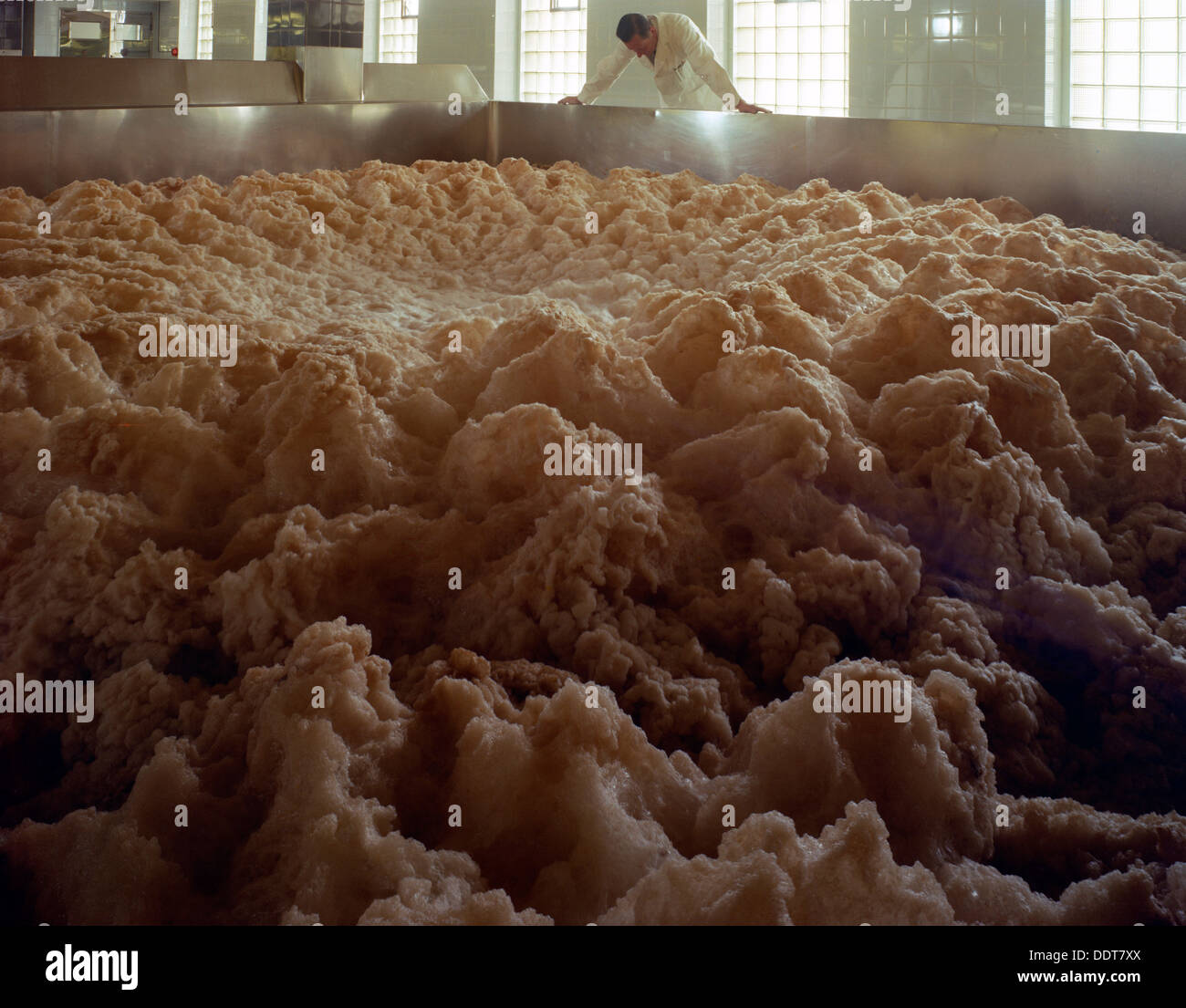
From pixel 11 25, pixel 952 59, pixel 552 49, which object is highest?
pixel 552 49

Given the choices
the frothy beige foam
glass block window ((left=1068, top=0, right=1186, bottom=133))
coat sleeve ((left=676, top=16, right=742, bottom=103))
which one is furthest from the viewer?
glass block window ((left=1068, top=0, right=1186, bottom=133))

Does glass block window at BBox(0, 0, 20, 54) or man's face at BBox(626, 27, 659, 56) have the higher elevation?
glass block window at BBox(0, 0, 20, 54)

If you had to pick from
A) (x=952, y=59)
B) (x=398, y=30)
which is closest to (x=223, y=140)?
(x=952, y=59)

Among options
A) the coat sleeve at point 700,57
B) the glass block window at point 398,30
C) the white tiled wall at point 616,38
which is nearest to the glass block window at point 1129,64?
the white tiled wall at point 616,38

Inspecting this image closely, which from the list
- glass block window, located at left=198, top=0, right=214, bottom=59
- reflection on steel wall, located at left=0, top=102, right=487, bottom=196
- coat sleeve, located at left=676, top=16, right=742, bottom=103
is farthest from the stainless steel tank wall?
glass block window, located at left=198, top=0, right=214, bottom=59

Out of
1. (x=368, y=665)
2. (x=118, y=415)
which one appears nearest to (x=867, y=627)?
(x=368, y=665)

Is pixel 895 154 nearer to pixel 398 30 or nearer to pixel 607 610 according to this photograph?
pixel 607 610

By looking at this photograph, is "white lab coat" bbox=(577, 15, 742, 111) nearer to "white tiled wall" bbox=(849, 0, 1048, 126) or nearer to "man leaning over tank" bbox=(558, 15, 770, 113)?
"man leaning over tank" bbox=(558, 15, 770, 113)
